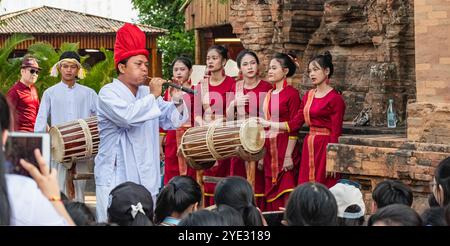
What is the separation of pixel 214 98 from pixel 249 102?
1.72 ft

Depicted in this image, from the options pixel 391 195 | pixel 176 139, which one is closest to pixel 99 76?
pixel 176 139

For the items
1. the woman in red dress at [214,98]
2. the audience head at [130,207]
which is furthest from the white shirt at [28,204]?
the woman in red dress at [214,98]

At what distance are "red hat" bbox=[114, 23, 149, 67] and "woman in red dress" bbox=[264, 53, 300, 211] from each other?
2747 millimetres

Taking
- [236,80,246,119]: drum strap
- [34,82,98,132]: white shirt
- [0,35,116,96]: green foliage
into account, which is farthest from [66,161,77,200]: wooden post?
[0,35,116,96]: green foliage

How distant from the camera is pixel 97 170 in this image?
8.48 m

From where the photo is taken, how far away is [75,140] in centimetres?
1002

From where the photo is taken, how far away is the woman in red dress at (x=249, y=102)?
1100 centimetres

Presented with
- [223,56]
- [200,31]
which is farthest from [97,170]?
[200,31]

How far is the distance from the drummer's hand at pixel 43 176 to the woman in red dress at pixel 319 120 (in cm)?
658

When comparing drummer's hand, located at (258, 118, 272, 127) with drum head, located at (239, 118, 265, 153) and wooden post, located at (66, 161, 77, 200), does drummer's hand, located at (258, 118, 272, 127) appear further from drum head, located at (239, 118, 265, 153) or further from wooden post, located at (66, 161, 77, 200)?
wooden post, located at (66, 161, 77, 200)

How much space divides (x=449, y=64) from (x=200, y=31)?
45.5ft

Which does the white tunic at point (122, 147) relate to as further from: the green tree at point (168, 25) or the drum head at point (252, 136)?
the green tree at point (168, 25)

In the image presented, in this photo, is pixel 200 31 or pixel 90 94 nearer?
pixel 90 94
